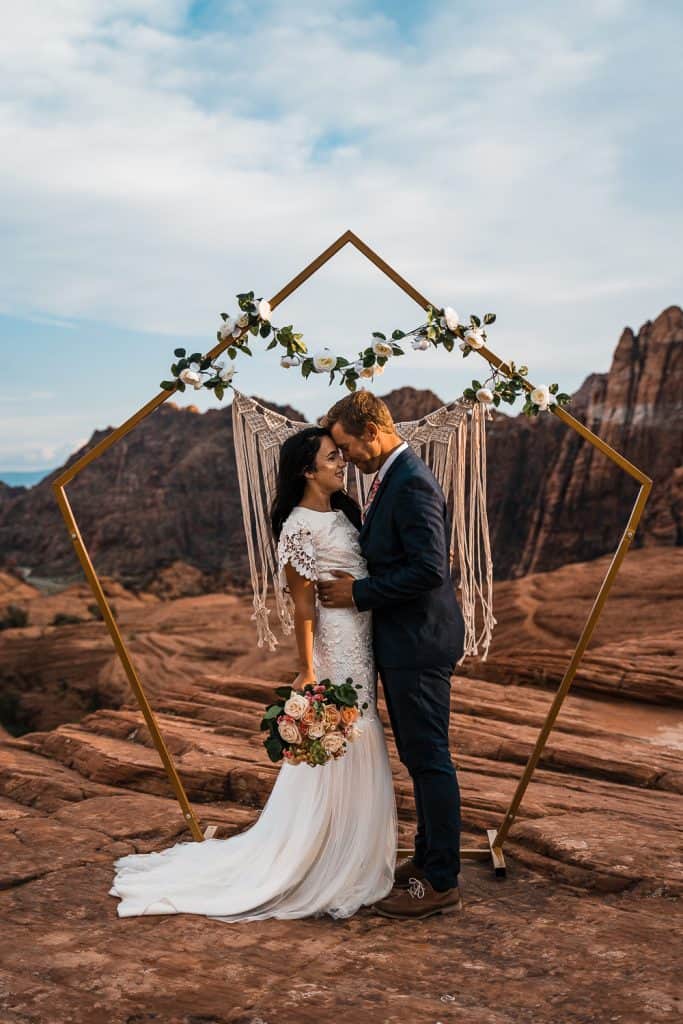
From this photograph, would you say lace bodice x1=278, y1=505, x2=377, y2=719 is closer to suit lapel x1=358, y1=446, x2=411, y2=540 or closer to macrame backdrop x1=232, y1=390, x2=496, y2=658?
suit lapel x1=358, y1=446, x2=411, y2=540

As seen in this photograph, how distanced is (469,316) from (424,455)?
80cm

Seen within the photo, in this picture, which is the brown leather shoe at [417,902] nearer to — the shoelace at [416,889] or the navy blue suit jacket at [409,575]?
the shoelace at [416,889]

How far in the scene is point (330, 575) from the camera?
4.10m

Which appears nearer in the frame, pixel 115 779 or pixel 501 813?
pixel 501 813

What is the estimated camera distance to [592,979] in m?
3.46

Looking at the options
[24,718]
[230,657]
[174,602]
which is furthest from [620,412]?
[24,718]

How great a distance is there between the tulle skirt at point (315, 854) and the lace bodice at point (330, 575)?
0.76 feet

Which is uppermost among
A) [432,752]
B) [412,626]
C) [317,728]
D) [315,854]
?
[412,626]

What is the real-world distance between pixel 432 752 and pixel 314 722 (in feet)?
1.66

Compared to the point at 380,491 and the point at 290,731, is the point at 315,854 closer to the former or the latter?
the point at 290,731

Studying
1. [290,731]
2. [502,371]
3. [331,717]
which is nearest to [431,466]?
[502,371]

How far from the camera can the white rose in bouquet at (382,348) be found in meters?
4.30

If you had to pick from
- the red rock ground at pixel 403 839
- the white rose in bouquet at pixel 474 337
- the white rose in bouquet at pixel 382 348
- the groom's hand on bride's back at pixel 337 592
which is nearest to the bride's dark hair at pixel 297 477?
the groom's hand on bride's back at pixel 337 592

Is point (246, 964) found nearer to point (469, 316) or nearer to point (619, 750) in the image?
point (469, 316)
